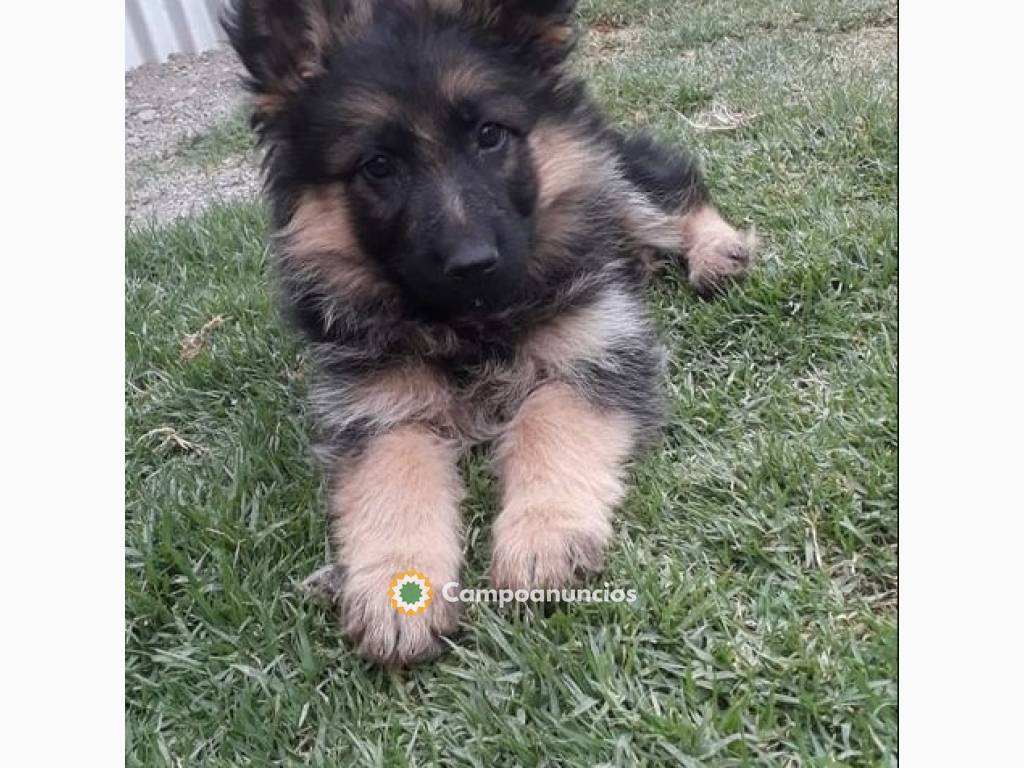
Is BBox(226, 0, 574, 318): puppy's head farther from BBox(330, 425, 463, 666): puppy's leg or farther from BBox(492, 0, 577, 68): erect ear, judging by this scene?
BBox(330, 425, 463, 666): puppy's leg

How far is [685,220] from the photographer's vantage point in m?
3.50

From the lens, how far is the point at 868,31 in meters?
5.28

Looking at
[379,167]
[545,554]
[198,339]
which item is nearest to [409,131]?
[379,167]

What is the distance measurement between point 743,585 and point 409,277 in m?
1.20

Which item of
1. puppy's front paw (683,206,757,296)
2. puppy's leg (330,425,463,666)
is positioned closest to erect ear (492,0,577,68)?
puppy's front paw (683,206,757,296)

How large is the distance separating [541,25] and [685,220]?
1.08 meters

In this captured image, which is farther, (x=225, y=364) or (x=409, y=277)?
(x=225, y=364)

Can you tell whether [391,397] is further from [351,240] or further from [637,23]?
[637,23]

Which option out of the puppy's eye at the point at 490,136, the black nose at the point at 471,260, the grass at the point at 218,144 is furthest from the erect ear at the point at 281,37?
the grass at the point at 218,144

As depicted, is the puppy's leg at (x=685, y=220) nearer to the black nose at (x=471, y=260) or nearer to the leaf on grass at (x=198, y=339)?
the black nose at (x=471, y=260)

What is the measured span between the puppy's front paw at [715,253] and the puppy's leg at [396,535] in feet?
3.93

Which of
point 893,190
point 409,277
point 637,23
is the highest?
point 409,277

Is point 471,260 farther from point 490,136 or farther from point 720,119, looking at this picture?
point 720,119
